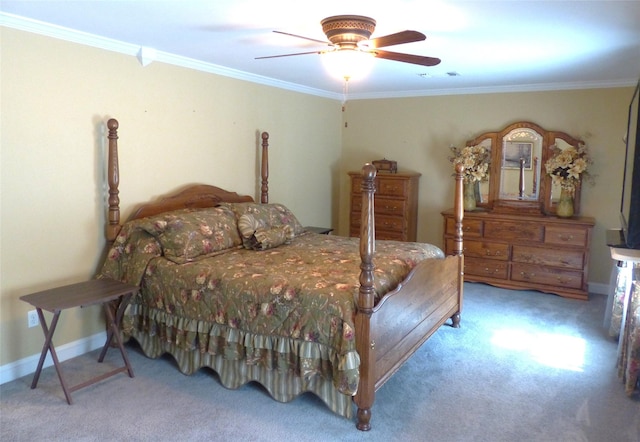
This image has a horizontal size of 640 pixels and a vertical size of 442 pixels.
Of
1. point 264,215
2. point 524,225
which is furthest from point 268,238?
point 524,225

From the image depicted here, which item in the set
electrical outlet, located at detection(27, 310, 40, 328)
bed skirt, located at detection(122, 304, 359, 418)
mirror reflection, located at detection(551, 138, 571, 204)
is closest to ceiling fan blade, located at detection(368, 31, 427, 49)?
bed skirt, located at detection(122, 304, 359, 418)

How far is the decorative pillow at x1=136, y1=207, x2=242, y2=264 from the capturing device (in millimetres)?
3490

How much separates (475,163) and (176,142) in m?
3.16

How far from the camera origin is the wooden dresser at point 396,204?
5773mm

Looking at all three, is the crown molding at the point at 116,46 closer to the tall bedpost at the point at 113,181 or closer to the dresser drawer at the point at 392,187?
the tall bedpost at the point at 113,181

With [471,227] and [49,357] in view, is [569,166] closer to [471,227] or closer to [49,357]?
[471,227]

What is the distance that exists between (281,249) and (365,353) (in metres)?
1.45

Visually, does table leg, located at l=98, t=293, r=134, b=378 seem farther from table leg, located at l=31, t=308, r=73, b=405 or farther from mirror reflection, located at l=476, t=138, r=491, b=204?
mirror reflection, located at l=476, t=138, r=491, b=204

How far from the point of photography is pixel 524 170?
17.7 feet

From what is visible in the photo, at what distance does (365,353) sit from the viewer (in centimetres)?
267

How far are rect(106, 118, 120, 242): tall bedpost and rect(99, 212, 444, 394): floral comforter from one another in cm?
9

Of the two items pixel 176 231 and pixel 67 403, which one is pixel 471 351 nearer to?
pixel 176 231

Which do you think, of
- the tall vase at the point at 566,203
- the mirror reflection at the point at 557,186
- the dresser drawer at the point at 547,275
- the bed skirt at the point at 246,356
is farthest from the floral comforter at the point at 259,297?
the mirror reflection at the point at 557,186

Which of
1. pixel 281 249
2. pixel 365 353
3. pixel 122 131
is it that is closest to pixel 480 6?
pixel 365 353
